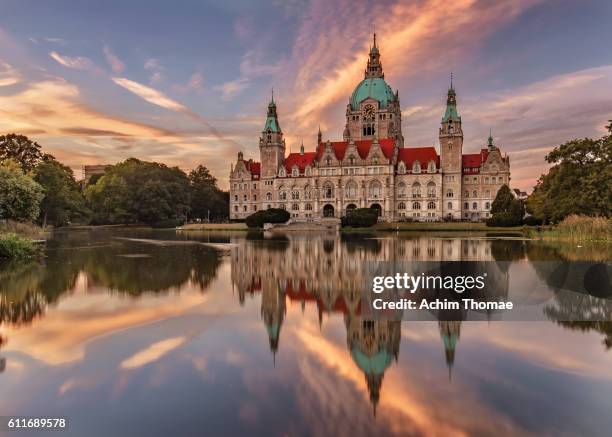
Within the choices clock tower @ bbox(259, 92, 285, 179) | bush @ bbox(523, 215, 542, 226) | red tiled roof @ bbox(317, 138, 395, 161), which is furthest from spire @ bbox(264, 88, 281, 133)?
bush @ bbox(523, 215, 542, 226)

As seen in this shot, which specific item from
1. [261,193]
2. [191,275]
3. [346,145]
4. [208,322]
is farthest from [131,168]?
[208,322]

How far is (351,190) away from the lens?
89.9 m

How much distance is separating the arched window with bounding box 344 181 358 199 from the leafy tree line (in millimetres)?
28397

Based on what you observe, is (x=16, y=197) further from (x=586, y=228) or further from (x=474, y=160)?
(x=474, y=160)

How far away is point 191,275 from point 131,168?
3339 inches

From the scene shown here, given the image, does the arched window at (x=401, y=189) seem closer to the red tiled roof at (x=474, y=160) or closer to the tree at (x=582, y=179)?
the red tiled roof at (x=474, y=160)

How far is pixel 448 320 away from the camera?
37.6ft

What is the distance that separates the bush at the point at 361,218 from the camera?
6938cm

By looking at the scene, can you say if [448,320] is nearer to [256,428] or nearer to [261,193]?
[256,428]

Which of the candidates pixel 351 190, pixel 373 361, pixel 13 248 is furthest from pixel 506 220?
pixel 373 361

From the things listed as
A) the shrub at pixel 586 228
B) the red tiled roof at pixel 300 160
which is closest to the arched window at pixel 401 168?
the red tiled roof at pixel 300 160

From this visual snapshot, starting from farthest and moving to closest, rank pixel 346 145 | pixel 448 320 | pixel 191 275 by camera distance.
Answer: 1. pixel 346 145
2. pixel 191 275
3. pixel 448 320

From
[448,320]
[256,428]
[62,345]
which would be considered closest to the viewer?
[256,428]

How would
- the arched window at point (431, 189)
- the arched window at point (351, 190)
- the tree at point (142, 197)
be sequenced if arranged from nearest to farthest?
the tree at point (142, 197)
the arched window at point (431, 189)
the arched window at point (351, 190)
